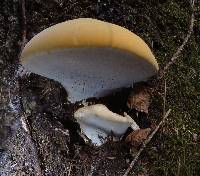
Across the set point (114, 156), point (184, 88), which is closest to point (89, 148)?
point (114, 156)

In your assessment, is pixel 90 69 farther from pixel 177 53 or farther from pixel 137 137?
pixel 177 53

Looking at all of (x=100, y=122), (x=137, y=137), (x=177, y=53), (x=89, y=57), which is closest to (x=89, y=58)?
(x=89, y=57)

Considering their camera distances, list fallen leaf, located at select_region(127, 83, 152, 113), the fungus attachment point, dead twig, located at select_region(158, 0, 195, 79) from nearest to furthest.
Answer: the fungus attachment point
fallen leaf, located at select_region(127, 83, 152, 113)
dead twig, located at select_region(158, 0, 195, 79)

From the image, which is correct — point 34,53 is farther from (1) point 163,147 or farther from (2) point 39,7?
(1) point 163,147

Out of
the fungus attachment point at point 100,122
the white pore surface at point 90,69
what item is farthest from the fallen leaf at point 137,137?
the white pore surface at point 90,69

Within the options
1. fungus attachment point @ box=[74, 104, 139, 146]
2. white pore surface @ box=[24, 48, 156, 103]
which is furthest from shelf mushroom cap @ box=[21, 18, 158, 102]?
fungus attachment point @ box=[74, 104, 139, 146]

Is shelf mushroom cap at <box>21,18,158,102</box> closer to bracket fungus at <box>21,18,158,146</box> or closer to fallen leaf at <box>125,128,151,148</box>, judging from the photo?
bracket fungus at <box>21,18,158,146</box>

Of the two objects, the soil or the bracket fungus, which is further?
the soil
